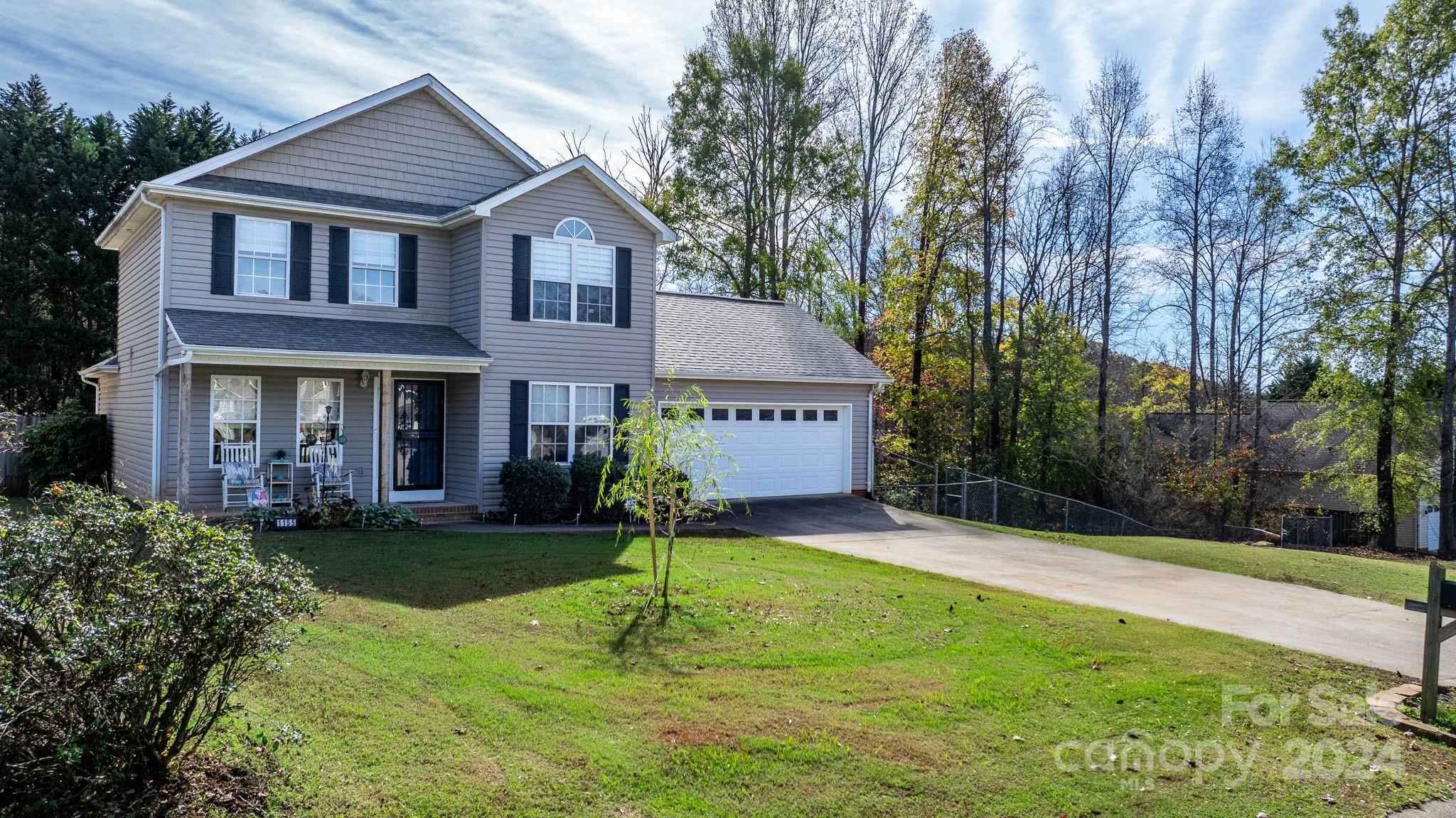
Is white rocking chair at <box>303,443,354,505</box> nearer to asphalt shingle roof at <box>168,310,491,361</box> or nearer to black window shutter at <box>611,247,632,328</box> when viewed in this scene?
asphalt shingle roof at <box>168,310,491,361</box>

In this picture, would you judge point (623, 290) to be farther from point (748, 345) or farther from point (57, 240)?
point (57, 240)

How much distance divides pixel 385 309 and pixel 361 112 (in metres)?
3.58

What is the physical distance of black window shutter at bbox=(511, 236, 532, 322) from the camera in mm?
16156

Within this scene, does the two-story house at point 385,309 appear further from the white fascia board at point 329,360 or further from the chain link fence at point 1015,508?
the chain link fence at point 1015,508

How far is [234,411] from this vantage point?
578 inches

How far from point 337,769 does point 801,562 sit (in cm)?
823

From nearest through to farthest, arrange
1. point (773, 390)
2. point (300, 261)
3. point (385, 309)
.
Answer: point (300, 261) → point (385, 309) → point (773, 390)

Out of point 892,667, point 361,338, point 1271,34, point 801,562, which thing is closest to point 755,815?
point 892,667

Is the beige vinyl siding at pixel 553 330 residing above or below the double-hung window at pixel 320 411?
above

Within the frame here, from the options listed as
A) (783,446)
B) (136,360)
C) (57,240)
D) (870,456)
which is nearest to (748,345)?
(783,446)

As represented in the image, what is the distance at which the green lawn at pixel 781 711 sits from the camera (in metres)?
4.94

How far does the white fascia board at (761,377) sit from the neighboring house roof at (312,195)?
5.40m

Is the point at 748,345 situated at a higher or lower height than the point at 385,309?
lower

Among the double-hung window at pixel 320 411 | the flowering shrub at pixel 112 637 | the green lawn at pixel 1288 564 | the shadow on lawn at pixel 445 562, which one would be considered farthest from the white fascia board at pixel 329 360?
the green lawn at pixel 1288 564
